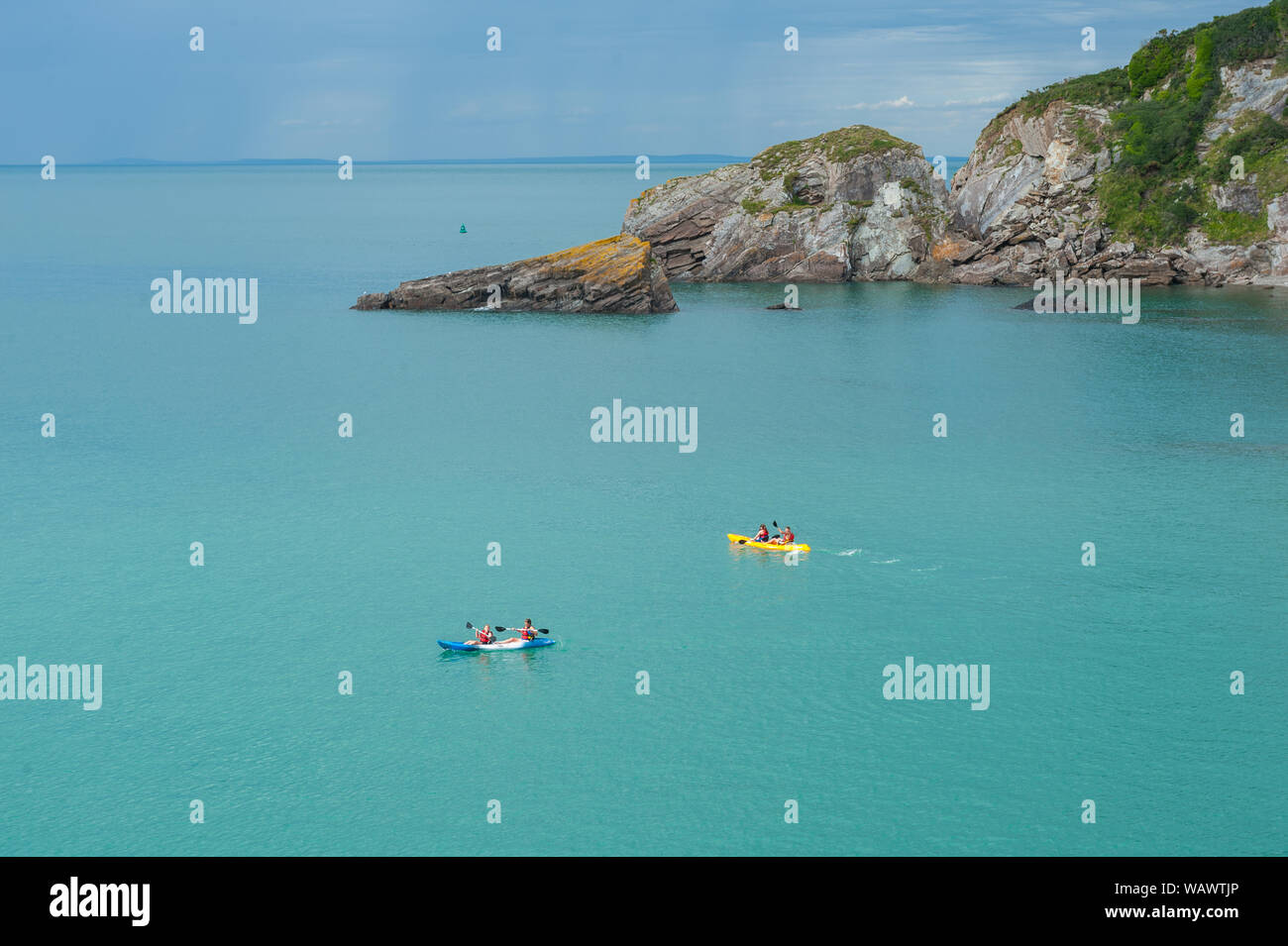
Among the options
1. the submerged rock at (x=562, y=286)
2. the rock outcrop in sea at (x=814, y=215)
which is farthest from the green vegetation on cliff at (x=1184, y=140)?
the submerged rock at (x=562, y=286)

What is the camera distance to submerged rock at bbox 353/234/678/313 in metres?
132

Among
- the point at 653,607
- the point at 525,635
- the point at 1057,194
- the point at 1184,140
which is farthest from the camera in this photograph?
the point at 1057,194

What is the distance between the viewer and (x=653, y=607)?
52938 mm

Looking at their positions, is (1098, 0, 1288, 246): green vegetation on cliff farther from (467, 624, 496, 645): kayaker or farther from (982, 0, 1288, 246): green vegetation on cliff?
(467, 624, 496, 645): kayaker

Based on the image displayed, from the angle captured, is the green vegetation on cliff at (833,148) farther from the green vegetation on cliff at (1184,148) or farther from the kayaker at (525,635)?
the kayaker at (525,635)

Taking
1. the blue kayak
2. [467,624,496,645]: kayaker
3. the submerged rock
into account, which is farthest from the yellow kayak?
the submerged rock

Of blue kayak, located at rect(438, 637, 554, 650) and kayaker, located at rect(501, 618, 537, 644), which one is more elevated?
kayaker, located at rect(501, 618, 537, 644)

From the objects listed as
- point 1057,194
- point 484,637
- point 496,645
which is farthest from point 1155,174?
point 484,637

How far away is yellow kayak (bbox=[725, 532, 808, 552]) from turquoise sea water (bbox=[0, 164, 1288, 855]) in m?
1.17

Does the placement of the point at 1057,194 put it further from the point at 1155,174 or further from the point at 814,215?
the point at 814,215

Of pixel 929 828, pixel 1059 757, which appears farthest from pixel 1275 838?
pixel 929 828

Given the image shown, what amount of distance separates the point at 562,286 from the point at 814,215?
3855 centimetres

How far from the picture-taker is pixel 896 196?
153 metres

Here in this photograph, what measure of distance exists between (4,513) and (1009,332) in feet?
283
